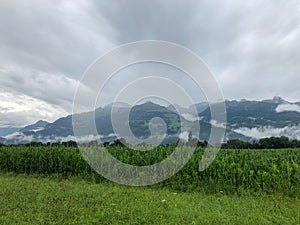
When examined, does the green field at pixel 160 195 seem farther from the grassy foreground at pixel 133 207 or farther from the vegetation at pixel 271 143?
the vegetation at pixel 271 143

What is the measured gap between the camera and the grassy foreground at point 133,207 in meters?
5.80

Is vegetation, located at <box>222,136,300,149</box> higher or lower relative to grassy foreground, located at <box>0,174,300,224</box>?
higher

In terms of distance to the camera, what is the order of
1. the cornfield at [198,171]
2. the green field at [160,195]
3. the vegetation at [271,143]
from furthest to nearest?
the vegetation at [271,143], the cornfield at [198,171], the green field at [160,195]

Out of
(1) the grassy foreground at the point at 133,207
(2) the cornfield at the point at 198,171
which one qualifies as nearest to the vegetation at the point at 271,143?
(2) the cornfield at the point at 198,171

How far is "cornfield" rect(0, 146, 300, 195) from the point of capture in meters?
9.02

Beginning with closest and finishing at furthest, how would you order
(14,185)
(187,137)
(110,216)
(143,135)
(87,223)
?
(87,223)
(110,216)
(14,185)
(143,135)
(187,137)

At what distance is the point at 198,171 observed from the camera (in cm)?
1003

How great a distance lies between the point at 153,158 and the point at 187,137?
2.89 metres

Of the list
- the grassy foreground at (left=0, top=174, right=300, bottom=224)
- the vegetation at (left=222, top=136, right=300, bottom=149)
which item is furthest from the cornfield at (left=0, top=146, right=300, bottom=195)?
the vegetation at (left=222, top=136, right=300, bottom=149)

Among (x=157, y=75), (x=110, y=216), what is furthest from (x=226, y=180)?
(x=110, y=216)

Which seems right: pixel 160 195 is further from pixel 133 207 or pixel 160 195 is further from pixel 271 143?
pixel 271 143

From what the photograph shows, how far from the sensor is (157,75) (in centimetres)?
948

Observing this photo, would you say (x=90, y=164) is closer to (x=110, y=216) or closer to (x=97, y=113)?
(x=97, y=113)

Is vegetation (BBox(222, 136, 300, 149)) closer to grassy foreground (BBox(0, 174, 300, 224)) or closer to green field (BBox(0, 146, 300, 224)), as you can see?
green field (BBox(0, 146, 300, 224))
